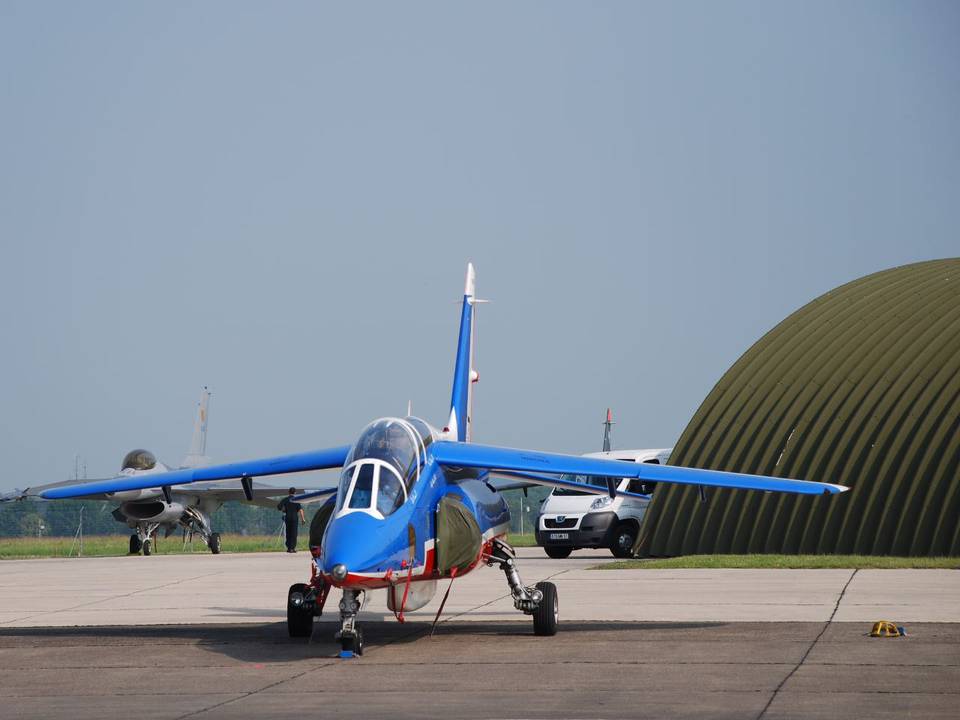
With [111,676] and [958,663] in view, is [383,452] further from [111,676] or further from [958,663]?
[958,663]

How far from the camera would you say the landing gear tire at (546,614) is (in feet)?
49.8

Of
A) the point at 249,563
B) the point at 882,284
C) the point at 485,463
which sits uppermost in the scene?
the point at 882,284

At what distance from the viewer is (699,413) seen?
113ft

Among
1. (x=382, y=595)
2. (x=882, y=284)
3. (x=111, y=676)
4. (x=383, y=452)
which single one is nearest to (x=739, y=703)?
(x=383, y=452)

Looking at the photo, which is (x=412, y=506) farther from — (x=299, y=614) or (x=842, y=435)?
(x=842, y=435)


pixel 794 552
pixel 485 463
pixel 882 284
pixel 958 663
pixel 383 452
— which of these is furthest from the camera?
pixel 882 284

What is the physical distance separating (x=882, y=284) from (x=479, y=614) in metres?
21.6

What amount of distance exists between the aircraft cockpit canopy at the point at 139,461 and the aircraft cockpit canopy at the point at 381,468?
104ft

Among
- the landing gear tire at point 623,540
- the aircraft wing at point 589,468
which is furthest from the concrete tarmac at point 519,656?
the landing gear tire at point 623,540

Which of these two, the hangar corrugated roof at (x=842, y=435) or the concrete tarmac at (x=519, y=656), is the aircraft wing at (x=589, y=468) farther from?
the hangar corrugated roof at (x=842, y=435)

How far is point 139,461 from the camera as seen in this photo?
44781 mm

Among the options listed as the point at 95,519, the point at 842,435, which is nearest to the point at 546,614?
the point at 842,435

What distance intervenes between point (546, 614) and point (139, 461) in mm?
31863

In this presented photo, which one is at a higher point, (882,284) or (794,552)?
(882,284)
